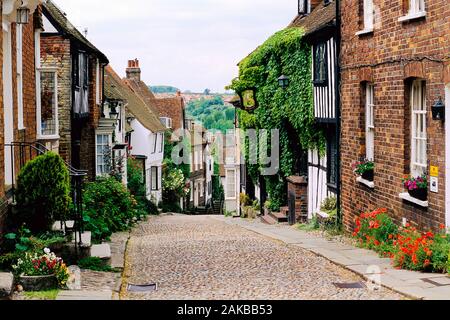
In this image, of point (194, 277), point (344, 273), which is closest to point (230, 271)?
point (194, 277)

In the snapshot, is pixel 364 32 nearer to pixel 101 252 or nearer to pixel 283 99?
pixel 101 252

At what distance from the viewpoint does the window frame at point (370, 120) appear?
50.0 feet

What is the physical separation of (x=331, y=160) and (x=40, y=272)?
11.6 m

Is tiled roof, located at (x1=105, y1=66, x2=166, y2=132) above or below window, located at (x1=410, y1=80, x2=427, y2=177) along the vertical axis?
above

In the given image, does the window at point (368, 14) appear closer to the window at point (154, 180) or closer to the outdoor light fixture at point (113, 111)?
the outdoor light fixture at point (113, 111)

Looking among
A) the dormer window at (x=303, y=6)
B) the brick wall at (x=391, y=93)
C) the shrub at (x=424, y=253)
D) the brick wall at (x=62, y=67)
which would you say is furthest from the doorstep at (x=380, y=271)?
the dormer window at (x=303, y=6)

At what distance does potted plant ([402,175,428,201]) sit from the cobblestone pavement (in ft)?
5.78

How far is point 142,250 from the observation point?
49.1 feet

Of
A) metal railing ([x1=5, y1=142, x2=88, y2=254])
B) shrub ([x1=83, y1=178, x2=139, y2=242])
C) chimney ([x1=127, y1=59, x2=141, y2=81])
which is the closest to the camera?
metal railing ([x1=5, y1=142, x2=88, y2=254])

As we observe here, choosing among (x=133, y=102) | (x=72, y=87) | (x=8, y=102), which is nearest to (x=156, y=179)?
(x=133, y=102)

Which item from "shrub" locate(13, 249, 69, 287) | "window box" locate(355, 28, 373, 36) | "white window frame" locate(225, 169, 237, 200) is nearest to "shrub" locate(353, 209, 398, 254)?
"window box" locate(355, 28, 373, 36)

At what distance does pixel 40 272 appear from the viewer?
938 cm

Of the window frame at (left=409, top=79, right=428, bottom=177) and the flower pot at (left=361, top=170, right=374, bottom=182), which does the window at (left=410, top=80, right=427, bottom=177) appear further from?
the flower pot at (left=361, top=170, right=374, bottom=182)

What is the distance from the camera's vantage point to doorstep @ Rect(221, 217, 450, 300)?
30.2 ft
